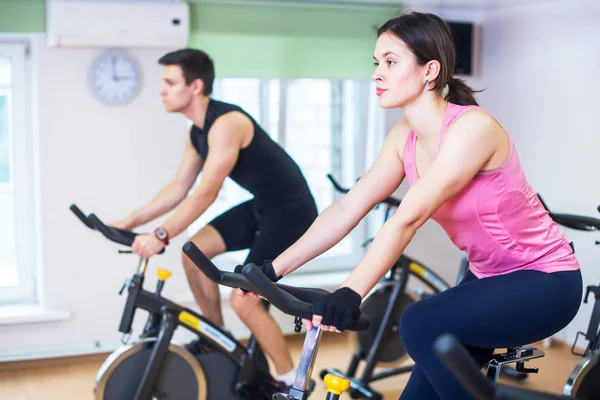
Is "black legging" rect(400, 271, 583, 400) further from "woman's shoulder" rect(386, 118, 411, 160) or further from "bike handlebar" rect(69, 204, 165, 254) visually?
"bike handlebar" rect(69, 204, 165, 254)

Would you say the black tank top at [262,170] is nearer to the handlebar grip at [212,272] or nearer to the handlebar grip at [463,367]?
the handlebar grip at [212,272]

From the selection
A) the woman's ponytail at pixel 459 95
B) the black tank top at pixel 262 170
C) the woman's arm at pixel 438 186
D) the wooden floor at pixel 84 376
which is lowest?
the wooden floor at pixel 84 376

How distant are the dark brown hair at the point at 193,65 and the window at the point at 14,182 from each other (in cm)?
144

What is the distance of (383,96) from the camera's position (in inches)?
69.8

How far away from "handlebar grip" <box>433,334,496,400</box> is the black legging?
1.83 feet

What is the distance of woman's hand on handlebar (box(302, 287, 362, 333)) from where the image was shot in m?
1.43

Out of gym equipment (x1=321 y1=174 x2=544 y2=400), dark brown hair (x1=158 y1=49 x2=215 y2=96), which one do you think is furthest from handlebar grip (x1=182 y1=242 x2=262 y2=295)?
gym equipment (x1=321 y1=174 x2=544 y2=400)

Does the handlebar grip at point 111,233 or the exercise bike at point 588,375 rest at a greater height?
the handlebar grip at point 111,233

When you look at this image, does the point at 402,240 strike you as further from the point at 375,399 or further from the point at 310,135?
the point at 310,135

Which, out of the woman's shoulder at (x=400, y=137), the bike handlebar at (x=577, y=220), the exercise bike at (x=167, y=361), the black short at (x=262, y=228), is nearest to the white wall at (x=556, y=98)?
the bike handlebar at (x=577, y=220)

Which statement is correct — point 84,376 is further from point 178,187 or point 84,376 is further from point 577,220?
point 577,220

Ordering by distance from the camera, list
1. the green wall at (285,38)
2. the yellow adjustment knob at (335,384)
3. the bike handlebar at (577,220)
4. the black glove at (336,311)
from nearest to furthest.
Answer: the black glove at (336,311), the yellow adjustment knob at (335,384), the bike handlebar at (577,220), the green wall at (285,38)

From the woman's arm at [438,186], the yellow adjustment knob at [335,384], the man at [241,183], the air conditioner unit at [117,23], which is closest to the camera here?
the yellow adjustment knob at [335,384]

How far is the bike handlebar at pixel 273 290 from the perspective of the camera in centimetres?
143
